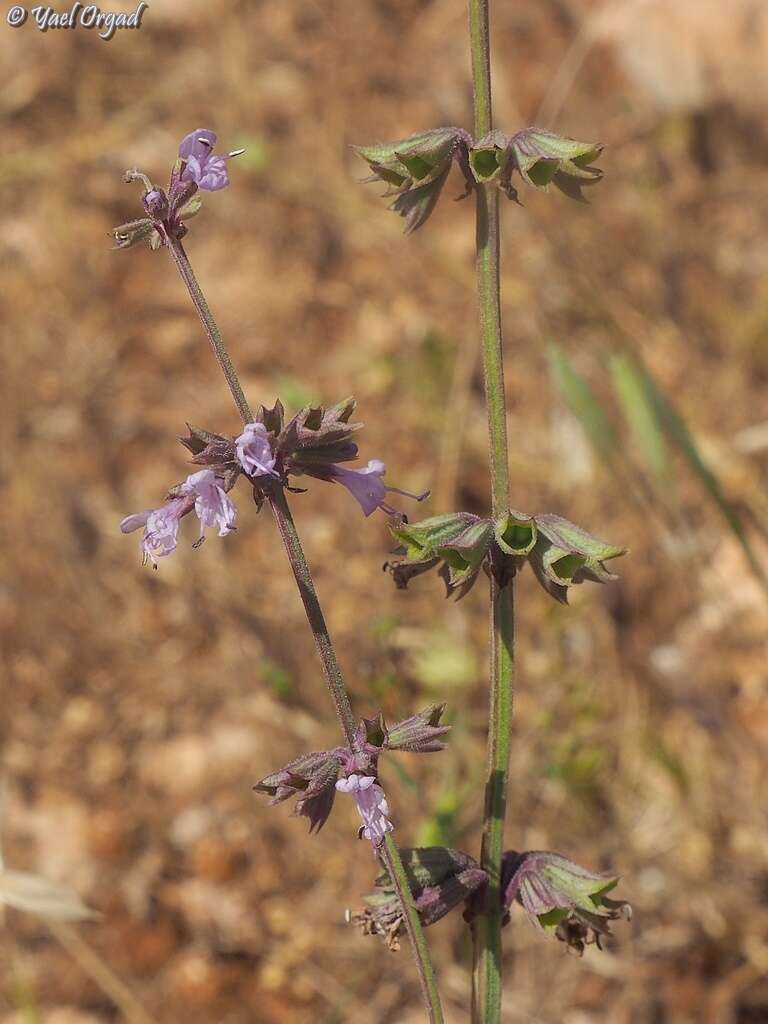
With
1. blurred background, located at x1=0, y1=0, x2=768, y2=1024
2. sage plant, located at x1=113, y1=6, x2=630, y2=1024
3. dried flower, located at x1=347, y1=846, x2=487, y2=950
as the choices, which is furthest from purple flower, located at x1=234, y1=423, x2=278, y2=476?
blurred background, located at x1=0, y1=0, x2=768, y2=1024

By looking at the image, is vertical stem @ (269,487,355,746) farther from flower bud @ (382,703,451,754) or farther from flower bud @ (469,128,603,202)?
flower bud @ (469,128,603,202)

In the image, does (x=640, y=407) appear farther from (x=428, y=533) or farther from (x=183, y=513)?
(x=183, y=513)

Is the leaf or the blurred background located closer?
the leaf

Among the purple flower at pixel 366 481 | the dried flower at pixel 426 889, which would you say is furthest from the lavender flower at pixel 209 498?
the dried flower at pixel 426 889

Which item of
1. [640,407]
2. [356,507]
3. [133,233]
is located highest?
[356,507]

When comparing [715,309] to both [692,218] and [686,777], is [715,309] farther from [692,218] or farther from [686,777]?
[686,777]

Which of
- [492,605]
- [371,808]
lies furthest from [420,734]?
[492,605]

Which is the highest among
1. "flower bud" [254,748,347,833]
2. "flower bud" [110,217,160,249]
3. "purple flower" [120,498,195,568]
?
"flower bud" [110,217,160,249]
